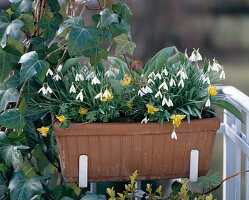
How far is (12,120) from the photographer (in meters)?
1.09

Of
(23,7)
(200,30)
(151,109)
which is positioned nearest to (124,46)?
(151,109)

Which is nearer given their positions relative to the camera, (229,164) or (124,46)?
(124,46)

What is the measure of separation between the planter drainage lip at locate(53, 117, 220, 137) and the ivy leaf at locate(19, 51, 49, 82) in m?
0.16

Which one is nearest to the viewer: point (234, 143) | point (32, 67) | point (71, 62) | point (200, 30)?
point (32, 67)

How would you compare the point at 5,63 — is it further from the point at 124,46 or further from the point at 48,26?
the point at 124,46

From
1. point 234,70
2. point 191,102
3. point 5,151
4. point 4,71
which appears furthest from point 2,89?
point 234,70

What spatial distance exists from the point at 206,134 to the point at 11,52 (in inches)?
25.7

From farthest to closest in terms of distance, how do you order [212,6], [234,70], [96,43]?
[234,70] < [212,6] < [96,43]

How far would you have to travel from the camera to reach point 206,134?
113cm

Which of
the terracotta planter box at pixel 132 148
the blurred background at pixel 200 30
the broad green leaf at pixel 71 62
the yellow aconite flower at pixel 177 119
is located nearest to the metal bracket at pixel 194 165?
the terracotta planter box at pixel 132 148

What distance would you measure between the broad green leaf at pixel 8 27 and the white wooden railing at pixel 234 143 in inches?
28.0

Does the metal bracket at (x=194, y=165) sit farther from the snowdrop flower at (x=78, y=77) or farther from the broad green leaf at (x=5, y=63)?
the broad green leaf at (x=5, y=63)

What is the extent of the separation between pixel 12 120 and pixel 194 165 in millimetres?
576

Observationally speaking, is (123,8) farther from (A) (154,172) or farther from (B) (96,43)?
(A) (154,172)
